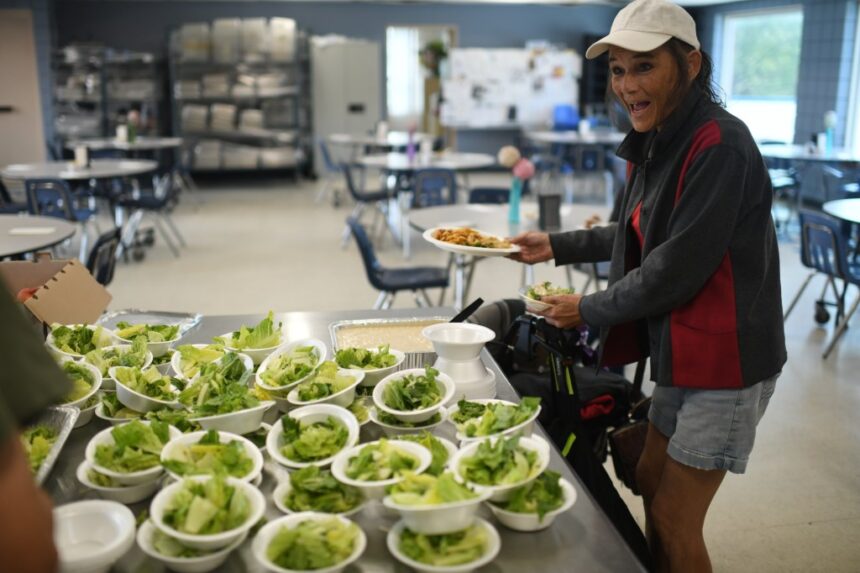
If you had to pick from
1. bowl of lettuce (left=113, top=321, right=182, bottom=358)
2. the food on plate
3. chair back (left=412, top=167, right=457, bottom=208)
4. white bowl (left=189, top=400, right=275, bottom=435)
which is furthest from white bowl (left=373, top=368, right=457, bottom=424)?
chair back (left=412, top=167, right=457, bottom=208)

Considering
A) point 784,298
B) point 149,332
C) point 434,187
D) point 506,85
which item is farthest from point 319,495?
point 506,85

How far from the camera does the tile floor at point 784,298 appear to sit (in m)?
2.76

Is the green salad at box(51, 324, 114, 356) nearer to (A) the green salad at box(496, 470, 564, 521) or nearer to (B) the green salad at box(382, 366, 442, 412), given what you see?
(B) the green salad at box(382, 366, 442, 412)

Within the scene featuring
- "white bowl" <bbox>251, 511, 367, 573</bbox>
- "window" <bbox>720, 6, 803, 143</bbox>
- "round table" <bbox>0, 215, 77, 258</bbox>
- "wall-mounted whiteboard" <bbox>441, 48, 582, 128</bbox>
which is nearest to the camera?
"white bowl" <bbox>251, 511, 367, 573</bbox>

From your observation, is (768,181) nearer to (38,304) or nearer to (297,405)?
(297,405)

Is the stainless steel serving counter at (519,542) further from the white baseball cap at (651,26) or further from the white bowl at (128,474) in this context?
the white baseball cap at (651,26)

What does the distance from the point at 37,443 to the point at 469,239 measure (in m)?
1.55

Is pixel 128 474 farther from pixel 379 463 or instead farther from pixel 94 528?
pixel 379 463

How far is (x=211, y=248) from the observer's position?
7.50m

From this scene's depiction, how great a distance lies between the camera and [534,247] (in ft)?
7.59

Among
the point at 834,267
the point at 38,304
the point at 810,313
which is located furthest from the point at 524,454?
the point at 810,313

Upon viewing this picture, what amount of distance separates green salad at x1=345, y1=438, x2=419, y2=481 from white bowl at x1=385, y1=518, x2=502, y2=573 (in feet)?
0.29

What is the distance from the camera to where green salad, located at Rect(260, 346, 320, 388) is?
5.46 feet

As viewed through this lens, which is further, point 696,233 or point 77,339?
point 77,339
